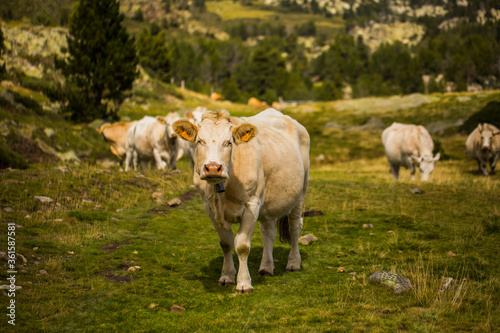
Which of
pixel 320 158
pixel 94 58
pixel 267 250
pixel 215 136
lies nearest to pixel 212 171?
pixel 215 136

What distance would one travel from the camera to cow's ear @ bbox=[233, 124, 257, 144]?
21.5 feet

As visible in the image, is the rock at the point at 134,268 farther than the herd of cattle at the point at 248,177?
Yes

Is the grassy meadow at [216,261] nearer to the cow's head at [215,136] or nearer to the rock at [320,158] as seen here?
the cow's head at [215,136]

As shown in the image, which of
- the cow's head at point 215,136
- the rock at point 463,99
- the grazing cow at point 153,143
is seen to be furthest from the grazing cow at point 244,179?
the rock at point 463,99

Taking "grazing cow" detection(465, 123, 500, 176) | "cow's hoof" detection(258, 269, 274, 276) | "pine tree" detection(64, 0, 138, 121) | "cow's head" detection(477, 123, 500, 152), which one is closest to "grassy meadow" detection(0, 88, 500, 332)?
"cow's hoof" detection(258, 269, 274, 276)

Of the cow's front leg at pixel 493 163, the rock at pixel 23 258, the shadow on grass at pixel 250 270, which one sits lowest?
the cow's front leg at pixel 493 163

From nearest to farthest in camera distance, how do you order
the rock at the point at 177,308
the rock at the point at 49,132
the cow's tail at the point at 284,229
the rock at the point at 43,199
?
the rock at the point at 177,308 < the cow's tail at the point at 284,229 < the rock at the point at 43,199 < the rock at the point at 49,132

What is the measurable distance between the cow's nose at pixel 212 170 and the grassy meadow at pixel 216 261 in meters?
1.94

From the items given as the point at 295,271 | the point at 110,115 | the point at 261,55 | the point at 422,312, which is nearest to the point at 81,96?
the point at 110,115

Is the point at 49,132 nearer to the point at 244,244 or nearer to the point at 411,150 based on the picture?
→ the point at 411,150

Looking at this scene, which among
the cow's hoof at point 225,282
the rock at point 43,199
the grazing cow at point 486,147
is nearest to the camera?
the cow's hoof at point 225,282

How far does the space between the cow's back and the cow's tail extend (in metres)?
0.64

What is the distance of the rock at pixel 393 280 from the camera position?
6835mm

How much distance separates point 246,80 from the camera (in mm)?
148750
